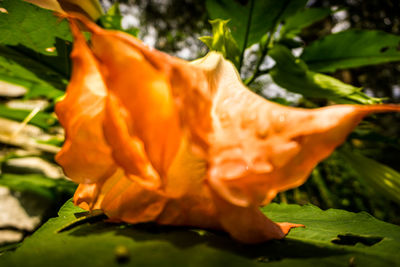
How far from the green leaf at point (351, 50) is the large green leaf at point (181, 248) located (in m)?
0.50

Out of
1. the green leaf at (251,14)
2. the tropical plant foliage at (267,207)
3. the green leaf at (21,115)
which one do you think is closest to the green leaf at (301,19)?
the tropical plant foliage at (267,207)

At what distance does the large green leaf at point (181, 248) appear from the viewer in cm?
18

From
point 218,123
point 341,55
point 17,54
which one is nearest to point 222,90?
point 218,123

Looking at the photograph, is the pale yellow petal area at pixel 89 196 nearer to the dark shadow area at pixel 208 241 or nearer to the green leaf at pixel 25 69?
the dark shadow area at pixel 208 241

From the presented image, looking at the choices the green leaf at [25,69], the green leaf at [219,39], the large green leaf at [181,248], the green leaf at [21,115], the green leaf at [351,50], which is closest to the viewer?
the large green leaf at [181,248]

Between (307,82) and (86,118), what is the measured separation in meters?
0.43

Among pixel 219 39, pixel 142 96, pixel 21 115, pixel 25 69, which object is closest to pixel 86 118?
pixel 142 96

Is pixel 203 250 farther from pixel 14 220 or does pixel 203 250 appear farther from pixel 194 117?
pixel 14 220

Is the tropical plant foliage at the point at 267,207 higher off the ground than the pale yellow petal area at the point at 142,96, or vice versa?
the pale yellow petal area at the point at 142,96

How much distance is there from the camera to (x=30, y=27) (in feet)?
1.47

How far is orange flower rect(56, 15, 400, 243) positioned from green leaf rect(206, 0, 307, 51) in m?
0.41

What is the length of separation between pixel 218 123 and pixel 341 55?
59cm

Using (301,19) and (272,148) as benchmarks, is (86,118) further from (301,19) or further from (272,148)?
(301,19)

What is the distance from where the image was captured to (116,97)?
7.9 inches
